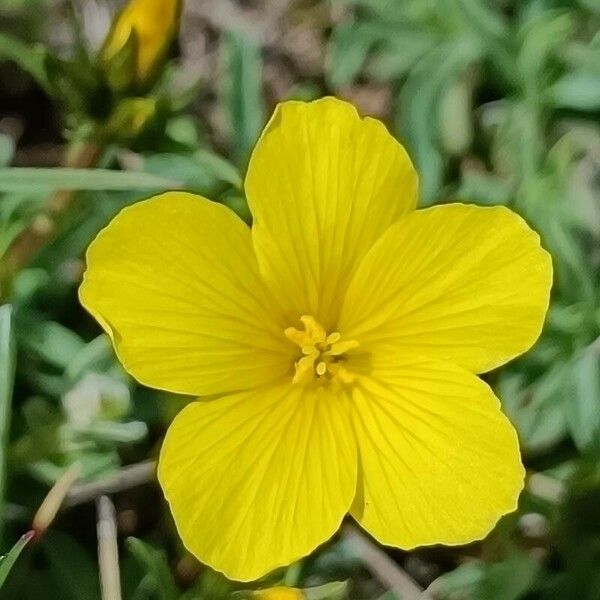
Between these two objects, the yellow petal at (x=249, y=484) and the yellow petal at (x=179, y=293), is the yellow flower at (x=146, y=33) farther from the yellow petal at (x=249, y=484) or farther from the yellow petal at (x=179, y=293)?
the yellow petal at (x=249, y=484)

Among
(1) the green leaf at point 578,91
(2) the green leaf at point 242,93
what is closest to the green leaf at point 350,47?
(2) the green leaf at point 242,93

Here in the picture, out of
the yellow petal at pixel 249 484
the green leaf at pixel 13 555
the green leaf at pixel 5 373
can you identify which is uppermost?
the yellow petal at pixel 249 484

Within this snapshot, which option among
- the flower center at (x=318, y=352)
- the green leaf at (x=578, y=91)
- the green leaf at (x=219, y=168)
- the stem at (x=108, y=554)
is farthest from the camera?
the green leaf at (x=578, y=91)

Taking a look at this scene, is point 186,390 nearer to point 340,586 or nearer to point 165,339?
point 165,339

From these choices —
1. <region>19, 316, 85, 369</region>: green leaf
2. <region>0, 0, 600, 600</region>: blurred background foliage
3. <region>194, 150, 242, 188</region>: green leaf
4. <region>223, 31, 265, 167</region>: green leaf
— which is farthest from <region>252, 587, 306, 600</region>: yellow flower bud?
<region>223, 31, 265, 167</region>: green leaf

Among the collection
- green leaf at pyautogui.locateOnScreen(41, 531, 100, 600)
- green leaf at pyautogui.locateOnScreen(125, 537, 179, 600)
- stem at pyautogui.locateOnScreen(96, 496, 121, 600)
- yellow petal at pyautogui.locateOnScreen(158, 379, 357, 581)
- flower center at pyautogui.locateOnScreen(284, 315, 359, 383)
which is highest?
flower center at pyautogui.locateOnScreen(284, 315, 359, 383)

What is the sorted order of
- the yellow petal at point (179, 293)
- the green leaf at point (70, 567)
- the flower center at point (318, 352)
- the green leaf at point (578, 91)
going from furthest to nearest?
1. the green leaf at point (578, 91)
2. the green leaf at point (70, 567)
3. the flower center at point (318, 352)
4. the yellow petal at point (179, 293)

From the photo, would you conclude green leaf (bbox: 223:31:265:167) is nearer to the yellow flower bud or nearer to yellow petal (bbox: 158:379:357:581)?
yellow petal (bbox: 158:379:357:581)
